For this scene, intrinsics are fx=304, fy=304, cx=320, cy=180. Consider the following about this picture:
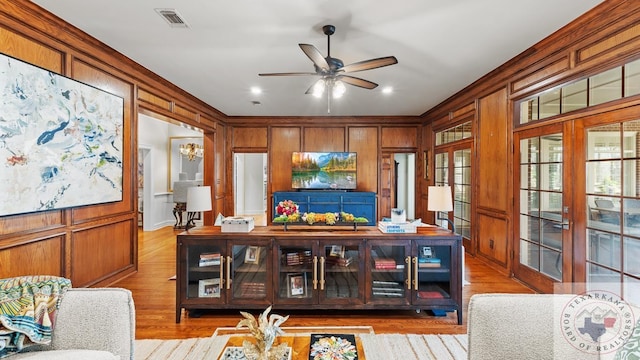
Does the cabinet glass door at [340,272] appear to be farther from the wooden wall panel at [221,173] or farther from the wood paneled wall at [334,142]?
the wood paneled wall at [334,142]

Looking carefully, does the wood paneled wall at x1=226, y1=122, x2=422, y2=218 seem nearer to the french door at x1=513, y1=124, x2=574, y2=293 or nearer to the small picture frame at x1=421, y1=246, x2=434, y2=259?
the french door at x1=513, y1=124, x2=574, y2=293

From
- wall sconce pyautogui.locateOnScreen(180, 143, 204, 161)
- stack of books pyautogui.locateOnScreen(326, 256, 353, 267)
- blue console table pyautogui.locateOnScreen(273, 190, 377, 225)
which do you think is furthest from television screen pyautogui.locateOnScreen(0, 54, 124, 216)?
wall sconce pyautogui.locateOnScreen(180, 143, 204, 161)

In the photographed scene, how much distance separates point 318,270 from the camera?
2688 millimetres

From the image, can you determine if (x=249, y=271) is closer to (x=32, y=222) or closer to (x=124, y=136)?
(x=32, y=222)

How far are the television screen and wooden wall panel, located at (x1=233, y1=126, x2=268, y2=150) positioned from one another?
382cm

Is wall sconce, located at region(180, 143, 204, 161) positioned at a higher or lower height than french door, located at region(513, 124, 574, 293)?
higher

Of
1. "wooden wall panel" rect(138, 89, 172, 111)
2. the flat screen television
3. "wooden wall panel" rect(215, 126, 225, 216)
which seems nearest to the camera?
"wooden wall panel" rect(138, 89, 172, 111)

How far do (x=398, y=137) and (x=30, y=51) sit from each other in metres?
6.42

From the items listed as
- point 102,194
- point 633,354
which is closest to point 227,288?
point 102,194

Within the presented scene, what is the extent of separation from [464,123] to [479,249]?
2.13m

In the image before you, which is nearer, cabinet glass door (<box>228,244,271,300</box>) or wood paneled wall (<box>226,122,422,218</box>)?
cabinet glass door (<box>228,244,271,300</box>)

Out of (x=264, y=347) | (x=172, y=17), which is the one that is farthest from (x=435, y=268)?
(x=172, y=17)

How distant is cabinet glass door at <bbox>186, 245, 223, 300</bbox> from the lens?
271 centimetres

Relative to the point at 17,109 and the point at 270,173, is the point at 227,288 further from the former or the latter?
the point at 270,173
